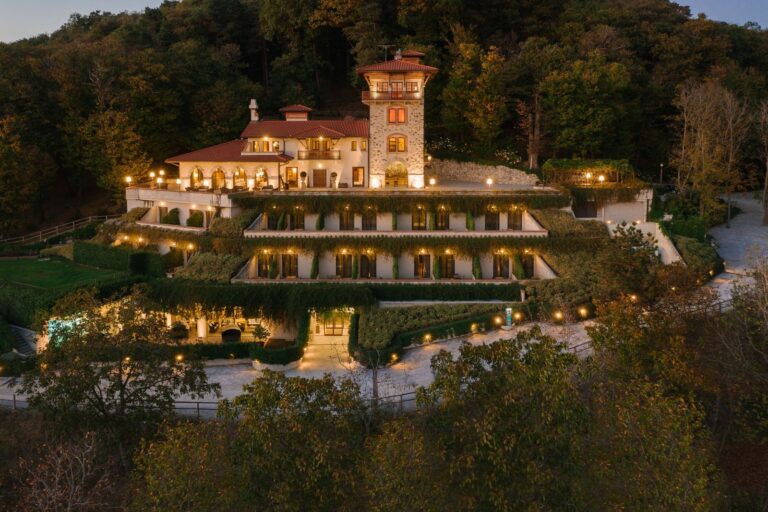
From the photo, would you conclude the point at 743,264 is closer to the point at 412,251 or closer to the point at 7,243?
the point at 412,251

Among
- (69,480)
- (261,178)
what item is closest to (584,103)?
(261,178)

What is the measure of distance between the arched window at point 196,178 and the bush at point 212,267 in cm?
970

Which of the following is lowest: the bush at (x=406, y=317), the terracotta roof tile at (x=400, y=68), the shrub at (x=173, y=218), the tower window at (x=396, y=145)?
the bush at (x=406, y=317)

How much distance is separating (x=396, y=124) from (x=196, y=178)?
14527 millimetres

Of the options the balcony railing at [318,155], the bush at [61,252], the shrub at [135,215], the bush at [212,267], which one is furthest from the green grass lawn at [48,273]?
the balcony railing at [318,155]

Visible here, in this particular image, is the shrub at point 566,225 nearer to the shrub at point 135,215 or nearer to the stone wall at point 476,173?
the stone wall at point 476,173

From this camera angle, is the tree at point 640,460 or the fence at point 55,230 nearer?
the tree at point 640,460

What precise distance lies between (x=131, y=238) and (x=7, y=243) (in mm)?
11191

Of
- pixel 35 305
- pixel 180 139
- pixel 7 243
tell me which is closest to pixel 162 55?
pixel 180 139

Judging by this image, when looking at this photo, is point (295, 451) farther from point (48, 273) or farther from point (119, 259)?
point (48, 273)

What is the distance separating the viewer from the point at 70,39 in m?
67.4

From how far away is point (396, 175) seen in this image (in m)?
42.6

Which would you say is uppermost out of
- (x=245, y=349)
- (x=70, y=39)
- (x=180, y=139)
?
(x=70, y=39)

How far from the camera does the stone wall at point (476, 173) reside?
45.8 meters
